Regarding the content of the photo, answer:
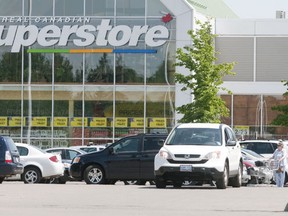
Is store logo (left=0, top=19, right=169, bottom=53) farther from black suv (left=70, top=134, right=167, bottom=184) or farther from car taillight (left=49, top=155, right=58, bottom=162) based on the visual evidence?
black suv (left=70, top=134, right=167, bottom=184)

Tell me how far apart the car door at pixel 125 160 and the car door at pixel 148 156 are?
0.14 m

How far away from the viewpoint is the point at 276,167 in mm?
32844

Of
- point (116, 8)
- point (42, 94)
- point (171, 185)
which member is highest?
point (116, 8)

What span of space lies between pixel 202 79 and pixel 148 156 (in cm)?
1728

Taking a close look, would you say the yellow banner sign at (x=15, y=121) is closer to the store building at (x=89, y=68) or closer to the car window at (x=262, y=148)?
the store building at (x=89, y=68)

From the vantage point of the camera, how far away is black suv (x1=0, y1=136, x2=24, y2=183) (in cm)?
3012

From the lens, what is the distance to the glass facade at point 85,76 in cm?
5059

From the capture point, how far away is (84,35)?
50656mm

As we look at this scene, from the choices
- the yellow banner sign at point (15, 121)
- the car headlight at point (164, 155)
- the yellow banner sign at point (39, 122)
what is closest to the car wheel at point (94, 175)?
the car headlight at point (164, 155)

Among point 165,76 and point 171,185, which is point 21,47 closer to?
point 165,76

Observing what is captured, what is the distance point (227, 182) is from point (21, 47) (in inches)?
965

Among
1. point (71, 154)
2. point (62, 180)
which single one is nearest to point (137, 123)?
point (71, 154)

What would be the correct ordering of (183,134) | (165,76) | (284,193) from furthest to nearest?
(165,76)
(183,134)
(284,193)

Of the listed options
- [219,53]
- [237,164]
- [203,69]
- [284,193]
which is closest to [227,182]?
[237,164]
